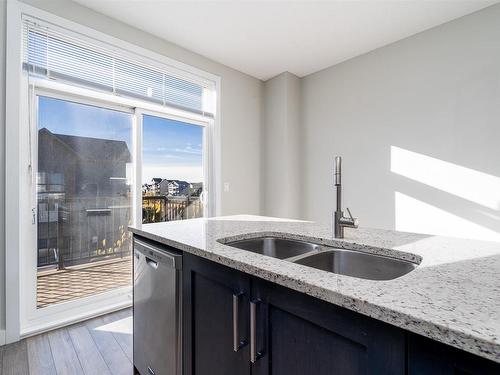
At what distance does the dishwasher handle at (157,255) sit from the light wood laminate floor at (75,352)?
32.6 inches

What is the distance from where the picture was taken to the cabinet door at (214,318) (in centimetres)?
95

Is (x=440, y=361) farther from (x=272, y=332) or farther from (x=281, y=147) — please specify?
(x=281, y=147)

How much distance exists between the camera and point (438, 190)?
265cm

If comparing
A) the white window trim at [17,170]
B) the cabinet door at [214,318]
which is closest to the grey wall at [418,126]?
the cabinet door at [214,318]

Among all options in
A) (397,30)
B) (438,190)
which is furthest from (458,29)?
(438,190)

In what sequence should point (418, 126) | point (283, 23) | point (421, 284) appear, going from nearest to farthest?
1. point (421, 284)
2. point (283, 23)
3. point (418, 126)

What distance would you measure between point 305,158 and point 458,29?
203 centimetres

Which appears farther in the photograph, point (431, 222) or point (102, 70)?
point (431, 222)

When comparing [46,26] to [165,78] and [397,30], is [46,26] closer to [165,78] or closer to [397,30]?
[165,78]

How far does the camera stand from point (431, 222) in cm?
270

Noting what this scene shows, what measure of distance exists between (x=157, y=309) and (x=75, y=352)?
107 centimetres

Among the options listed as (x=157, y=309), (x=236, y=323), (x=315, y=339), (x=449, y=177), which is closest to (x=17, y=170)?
(x=157, y=309)

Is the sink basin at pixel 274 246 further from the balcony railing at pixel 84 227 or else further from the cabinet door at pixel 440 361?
the balcony railing at pixel 84 227

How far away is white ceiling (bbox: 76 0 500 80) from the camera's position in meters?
2.36
